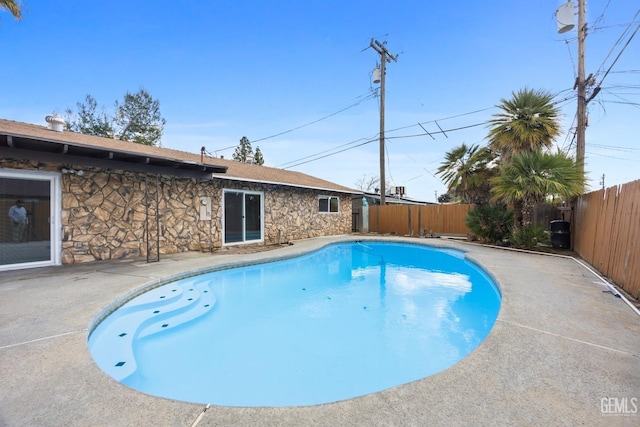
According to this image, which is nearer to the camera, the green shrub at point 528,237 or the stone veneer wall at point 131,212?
the stone veneer wall at point 131,212

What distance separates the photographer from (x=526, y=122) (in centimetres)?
1019

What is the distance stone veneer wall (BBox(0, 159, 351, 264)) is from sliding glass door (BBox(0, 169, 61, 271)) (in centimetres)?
16

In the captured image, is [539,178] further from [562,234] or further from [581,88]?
[581,88]

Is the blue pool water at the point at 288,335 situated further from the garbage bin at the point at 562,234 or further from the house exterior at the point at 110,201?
the garbage bin at the point at 562,234

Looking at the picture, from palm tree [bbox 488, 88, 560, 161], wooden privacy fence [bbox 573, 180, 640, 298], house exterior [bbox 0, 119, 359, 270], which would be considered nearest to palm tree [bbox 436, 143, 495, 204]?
palm tree [bbox 488, 88, 560, 161]

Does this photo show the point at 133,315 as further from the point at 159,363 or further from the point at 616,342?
the point at 616,342

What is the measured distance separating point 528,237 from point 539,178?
2.08 meters

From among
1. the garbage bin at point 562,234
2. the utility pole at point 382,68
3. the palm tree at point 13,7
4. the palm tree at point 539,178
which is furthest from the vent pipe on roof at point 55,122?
the garbage bin at point 562,234

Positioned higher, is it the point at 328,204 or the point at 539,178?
the point at 539,178

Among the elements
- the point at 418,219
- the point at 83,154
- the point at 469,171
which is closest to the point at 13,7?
the point at 83,154

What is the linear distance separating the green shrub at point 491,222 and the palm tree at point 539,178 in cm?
151

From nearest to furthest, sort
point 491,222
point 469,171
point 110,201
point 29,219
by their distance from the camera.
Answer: point 29,219, point 110,201, point 491,222, point 469,171

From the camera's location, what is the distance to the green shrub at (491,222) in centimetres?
1145

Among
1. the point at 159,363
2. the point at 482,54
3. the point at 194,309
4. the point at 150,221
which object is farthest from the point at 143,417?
the point at 482,54
